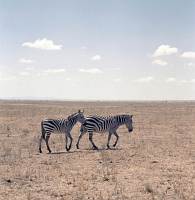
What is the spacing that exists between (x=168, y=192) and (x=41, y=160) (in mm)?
6683

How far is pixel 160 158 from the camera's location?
58.0 ft

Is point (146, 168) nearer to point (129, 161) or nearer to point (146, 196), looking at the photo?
point (129, 161)

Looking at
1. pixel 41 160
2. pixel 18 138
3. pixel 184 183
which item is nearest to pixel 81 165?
pixel 41 160

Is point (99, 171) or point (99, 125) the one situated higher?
point (99, 125)

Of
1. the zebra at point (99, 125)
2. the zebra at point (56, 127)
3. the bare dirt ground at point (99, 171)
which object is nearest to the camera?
the bare dirt ground at point (99, 171)

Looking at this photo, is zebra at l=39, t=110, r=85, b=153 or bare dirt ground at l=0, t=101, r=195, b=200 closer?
bare dirt ground at l=0, t=101, r=195, b=200

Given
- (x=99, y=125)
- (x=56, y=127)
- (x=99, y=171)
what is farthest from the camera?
(x=99, y=125)

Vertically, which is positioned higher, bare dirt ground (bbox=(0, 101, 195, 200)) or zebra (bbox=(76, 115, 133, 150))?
zebra (bbox=(76, 115, 133, 150))

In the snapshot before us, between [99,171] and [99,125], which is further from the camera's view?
[99,125]

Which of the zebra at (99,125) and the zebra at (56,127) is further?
the zebra at (99,125)

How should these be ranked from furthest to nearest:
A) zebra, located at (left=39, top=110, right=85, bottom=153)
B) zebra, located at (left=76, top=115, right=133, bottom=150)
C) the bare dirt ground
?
zebra, located at (left=76, top=115, right=133, bottom=150)
zebra, located at (left=39, top=110, right=85, bottom=153)
the bare dirt ground

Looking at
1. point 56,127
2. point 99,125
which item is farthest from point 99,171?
point 99,125

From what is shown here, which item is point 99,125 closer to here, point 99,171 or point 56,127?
point 56,127

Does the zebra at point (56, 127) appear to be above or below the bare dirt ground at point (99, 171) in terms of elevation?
above
